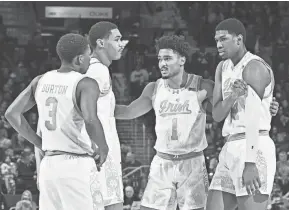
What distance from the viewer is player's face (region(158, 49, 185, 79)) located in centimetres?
601

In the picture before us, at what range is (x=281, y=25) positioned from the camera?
1659 cm

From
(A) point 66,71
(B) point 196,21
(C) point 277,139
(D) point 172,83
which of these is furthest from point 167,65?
(B) point 196,21

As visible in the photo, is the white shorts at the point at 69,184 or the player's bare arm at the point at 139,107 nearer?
the white shorts at the point at 69,184

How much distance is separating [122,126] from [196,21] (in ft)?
12.5

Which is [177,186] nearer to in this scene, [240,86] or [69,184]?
[240,86]

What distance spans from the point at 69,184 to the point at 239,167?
1.42 m

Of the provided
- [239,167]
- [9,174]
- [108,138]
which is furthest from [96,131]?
[9,174]

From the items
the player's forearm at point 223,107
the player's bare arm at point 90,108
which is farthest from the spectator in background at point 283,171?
the player's bare arm at point 90,108

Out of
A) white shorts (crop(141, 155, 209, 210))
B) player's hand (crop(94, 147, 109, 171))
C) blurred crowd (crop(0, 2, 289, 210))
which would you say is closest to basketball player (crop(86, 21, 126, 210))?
white shorts (crop(141, 155, 209, 210))

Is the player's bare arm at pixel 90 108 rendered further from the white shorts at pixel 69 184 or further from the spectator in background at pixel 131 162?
the spectator in background at pixel 131 162

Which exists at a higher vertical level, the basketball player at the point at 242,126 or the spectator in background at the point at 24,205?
the basketball player at the point at 242,126

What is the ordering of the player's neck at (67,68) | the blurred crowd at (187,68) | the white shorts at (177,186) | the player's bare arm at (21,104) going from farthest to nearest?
the blurred crowd at (187,68) < the white shorts at (177,186) < the player's bare arm at (21,104) < the player's neck at (67,68)

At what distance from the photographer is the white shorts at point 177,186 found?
5.79m

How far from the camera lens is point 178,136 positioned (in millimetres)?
5898
